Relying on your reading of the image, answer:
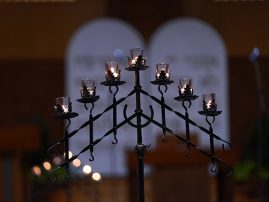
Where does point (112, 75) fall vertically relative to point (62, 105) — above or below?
above

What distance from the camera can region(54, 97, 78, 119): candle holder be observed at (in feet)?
9.86

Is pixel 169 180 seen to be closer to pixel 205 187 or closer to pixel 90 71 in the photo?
pixel 205 187

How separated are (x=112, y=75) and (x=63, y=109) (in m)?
0.26

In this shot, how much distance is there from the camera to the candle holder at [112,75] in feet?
9.82

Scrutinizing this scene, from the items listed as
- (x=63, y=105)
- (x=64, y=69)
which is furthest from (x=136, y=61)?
(x=64, y=69)

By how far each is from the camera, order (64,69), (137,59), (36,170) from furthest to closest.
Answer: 1. (64,69)
2. (36,170)
3. (137,59)

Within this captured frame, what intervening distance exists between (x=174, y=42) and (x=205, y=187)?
2.77 meters

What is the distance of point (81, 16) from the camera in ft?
29.6

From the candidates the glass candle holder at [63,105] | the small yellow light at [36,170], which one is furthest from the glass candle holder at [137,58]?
the small yellow light at [36,170]

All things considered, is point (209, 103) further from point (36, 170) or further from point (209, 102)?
point (36, 170)

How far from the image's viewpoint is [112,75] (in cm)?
301

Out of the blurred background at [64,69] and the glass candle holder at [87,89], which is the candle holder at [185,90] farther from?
the blurred background at [64,69]

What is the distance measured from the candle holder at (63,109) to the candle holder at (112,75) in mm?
188

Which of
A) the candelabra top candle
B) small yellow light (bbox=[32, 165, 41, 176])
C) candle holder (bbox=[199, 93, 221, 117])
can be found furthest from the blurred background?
the candelabra top candle
